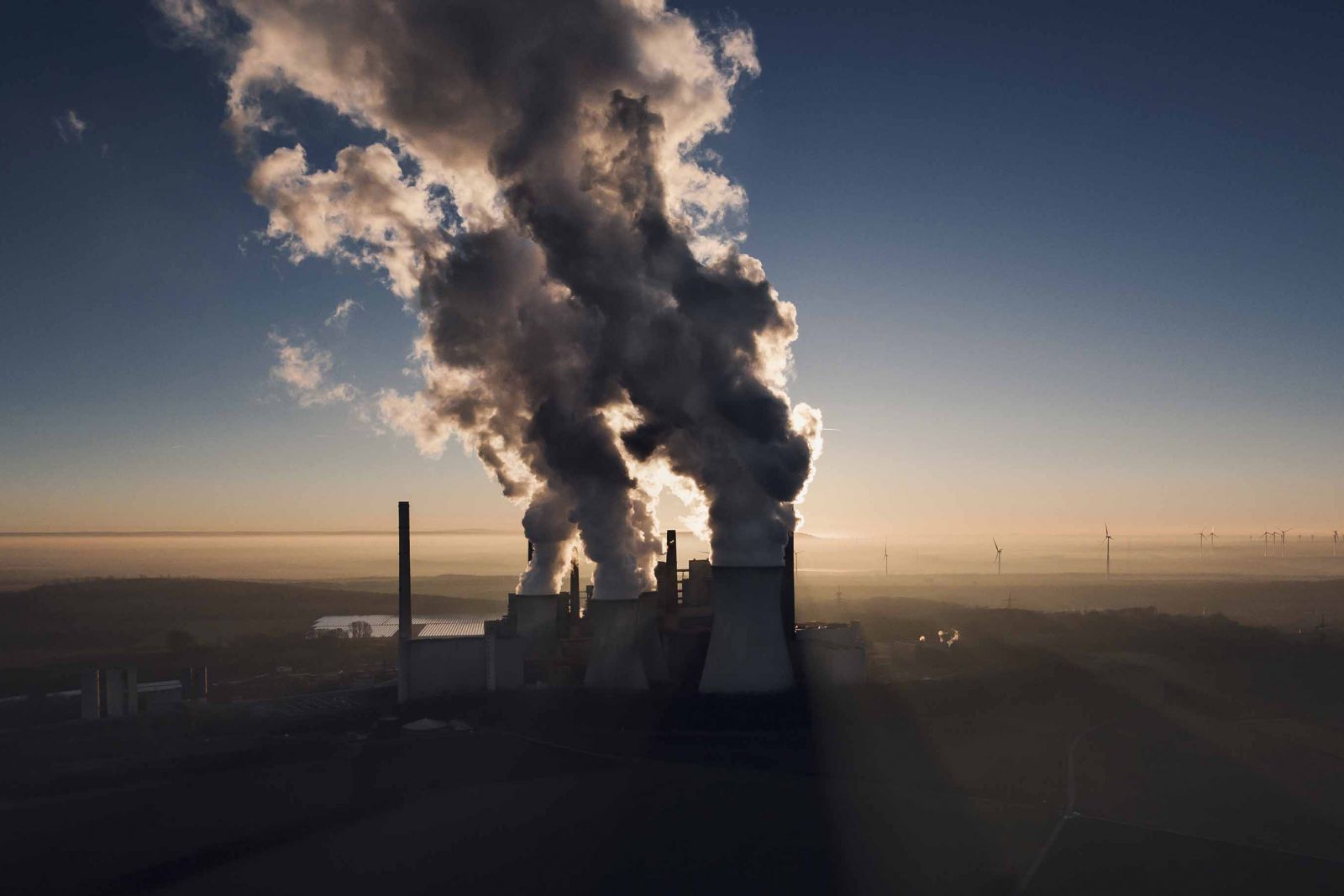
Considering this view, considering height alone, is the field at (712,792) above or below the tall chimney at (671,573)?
below

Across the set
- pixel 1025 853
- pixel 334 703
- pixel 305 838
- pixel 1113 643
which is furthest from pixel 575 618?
pixel 1113 643

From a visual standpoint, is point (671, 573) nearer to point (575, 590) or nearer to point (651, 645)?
point (651, 645)

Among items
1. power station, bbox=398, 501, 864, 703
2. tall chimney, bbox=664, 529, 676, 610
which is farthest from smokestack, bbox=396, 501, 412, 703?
tall chimney, bbox=664, 529, 676, 610

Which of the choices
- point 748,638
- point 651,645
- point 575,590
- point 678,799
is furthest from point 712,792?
point 575,590

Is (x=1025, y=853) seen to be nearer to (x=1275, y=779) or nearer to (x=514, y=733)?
(x=1275, y=779)

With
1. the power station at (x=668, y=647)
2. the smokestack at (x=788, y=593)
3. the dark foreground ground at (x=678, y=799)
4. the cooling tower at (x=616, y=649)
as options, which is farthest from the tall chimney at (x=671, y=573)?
the dark foreground ground at (x=678, y=799)

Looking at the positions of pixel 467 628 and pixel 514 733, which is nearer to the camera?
pixel 514 733

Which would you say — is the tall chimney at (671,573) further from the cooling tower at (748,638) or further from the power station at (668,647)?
the cooling tower at (748,638)
